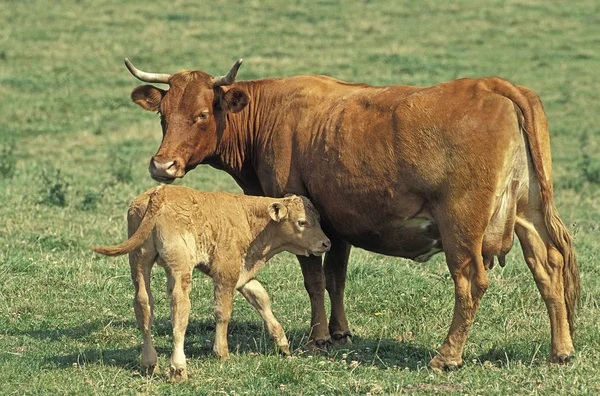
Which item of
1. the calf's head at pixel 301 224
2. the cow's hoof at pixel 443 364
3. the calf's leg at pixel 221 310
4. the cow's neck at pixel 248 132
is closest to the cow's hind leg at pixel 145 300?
the calf's leg at pixel 221 310

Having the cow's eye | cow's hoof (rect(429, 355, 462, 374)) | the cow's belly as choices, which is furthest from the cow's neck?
cow's hoof (rect(429, 355, 462, 374))

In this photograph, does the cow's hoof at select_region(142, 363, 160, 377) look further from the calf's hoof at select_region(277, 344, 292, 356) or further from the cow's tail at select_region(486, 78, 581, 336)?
the cow's tail at select_region(486, 78, 581, 336)

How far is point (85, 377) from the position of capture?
652cm

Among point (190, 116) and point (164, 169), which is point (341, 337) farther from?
point (190, 116)

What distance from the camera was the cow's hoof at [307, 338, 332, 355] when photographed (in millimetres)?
7473

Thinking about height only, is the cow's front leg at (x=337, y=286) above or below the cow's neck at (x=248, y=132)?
below

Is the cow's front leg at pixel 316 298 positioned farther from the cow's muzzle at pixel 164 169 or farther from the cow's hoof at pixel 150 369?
the cow's hoof at pixel 150 369

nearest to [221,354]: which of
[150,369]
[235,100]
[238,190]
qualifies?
[150,369]

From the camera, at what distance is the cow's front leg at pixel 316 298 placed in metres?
7.61

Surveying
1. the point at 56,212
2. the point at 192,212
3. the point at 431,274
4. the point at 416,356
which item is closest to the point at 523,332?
the point at 416,356

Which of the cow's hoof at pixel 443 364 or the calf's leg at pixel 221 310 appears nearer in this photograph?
the cow's hoof at pixel 443 364

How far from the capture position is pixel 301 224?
739cm

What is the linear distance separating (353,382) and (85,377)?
1.73 metres

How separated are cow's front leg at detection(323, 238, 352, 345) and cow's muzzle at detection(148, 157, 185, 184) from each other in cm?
132
